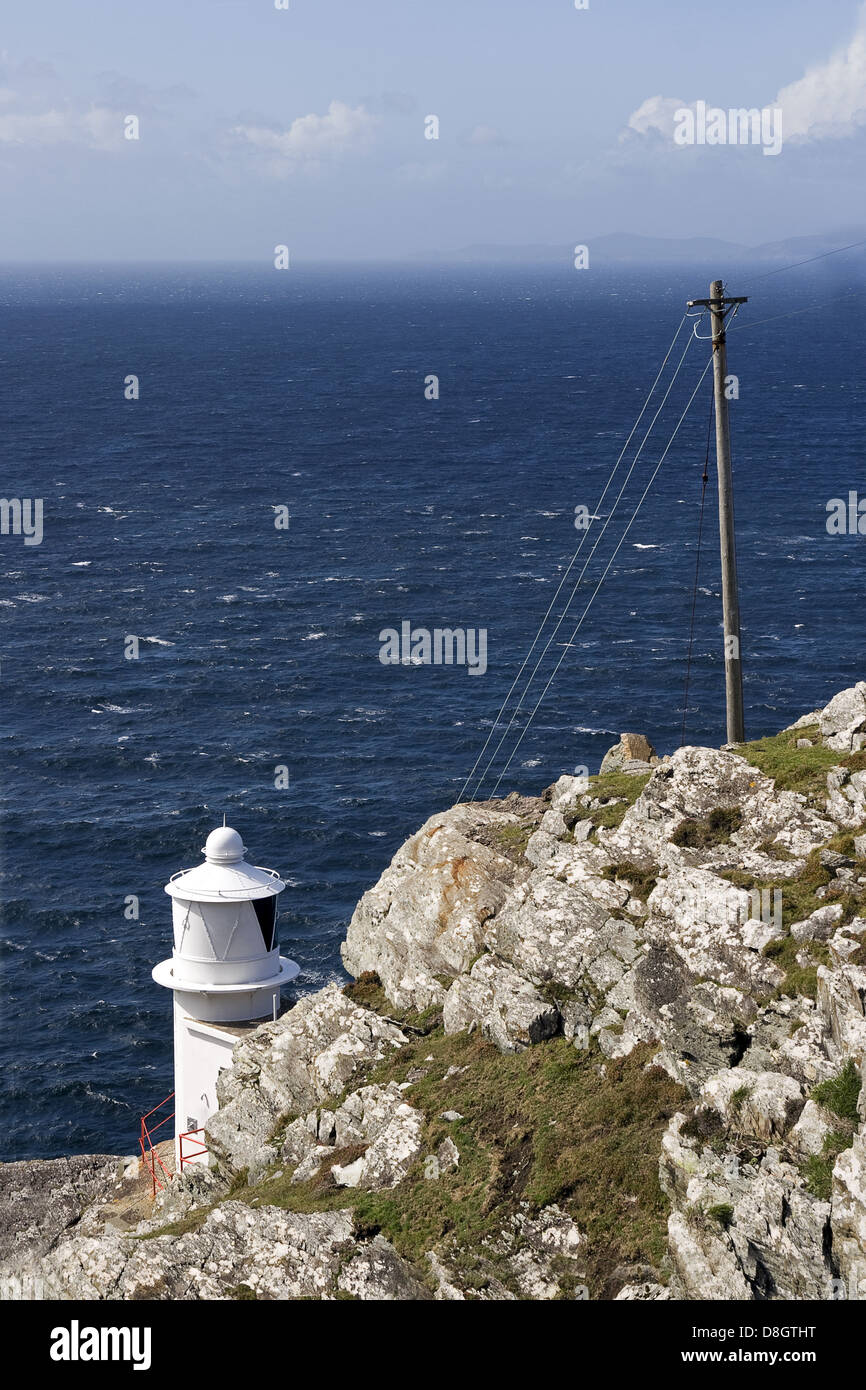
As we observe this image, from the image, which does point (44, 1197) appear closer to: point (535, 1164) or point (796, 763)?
point (535, 1164)

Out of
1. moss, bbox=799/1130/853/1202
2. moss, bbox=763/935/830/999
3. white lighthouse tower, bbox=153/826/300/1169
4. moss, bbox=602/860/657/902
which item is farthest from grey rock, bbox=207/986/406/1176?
moss, bbox=799/1130/853/1202

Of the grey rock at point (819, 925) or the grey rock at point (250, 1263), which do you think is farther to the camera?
the grey rock at point (819, 925)

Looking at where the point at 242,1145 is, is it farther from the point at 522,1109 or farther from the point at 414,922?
the point at 522,1109

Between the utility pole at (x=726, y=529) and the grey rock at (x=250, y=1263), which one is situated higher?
the utility pole at (x=726, y=529)

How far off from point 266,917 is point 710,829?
1749cm

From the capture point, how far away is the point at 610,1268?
80.3 ft

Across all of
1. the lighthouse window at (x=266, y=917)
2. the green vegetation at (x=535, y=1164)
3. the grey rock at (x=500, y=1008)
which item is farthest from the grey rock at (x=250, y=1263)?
the lighthouse window at (x=266, y=917)

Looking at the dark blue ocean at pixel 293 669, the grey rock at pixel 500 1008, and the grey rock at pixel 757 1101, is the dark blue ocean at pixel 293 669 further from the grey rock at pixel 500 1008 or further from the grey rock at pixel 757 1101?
the grey rock at pixel 757 1101

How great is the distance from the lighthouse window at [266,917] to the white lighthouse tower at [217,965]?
31 millimetres

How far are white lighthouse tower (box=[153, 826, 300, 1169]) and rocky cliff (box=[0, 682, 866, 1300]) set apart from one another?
264 inches

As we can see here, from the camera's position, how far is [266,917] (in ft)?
148

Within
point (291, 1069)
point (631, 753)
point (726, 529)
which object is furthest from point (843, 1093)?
point (726, 529)

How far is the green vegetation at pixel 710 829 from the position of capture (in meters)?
32.0

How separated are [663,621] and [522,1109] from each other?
281 ft
